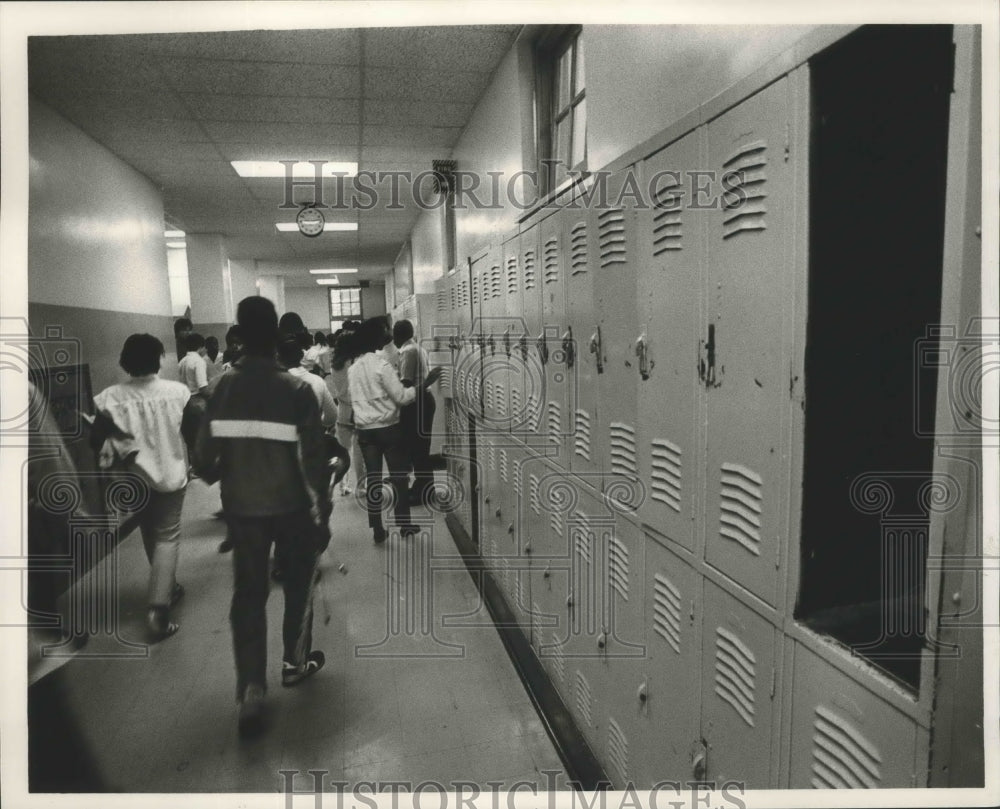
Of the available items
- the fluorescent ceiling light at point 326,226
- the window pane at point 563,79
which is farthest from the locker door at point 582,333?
the fluorescent ceiling light at point 326,226

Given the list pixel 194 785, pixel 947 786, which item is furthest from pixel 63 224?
pixel 947 786

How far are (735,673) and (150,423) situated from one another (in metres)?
1.90

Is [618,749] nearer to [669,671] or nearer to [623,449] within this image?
[669,671]

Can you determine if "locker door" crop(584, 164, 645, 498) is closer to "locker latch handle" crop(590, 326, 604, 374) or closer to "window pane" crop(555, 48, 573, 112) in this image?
"locker latch handle" crop(590, 326, 604, 374)

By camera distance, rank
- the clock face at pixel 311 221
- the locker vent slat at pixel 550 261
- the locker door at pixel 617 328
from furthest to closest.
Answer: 1. the clock face at pixel 311 221
2. the locker vent slat at pixel 550 261
3. the locker door at pixel 617 328

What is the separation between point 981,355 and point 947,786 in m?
0.65

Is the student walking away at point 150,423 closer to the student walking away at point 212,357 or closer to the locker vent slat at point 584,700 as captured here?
the student walking away at point 212,357

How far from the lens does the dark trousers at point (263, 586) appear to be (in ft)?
Answer: 6.26

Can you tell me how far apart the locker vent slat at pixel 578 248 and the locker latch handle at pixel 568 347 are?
0.19 metres

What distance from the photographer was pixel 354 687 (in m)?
2.22

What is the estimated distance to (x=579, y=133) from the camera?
8.42ft

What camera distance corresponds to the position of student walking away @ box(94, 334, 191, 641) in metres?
1.91

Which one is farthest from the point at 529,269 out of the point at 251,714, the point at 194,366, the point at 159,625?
the point at 159,625

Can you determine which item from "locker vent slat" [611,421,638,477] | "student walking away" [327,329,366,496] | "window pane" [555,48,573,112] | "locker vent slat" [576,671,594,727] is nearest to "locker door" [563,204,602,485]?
"locker vent slat" [611,421,638,477]
